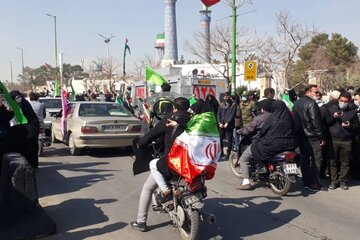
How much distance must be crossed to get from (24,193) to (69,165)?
5.17 meters

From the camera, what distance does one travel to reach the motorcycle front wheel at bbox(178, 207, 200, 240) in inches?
194

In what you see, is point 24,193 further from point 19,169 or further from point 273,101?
point 273,101

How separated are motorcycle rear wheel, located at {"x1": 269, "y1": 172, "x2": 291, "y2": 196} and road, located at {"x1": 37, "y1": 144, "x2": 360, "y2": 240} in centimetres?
16

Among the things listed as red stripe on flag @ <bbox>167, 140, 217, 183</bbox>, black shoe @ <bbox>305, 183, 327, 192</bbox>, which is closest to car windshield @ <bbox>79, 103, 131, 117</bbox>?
black shoe @ <bbox>305, 183, 327, 192</bbox>

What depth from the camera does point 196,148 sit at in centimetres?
487

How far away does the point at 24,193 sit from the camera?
527 centimetres

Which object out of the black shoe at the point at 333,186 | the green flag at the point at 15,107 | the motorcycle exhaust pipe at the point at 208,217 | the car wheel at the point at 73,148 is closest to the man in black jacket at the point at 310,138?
the black shoe at the point at 333,186

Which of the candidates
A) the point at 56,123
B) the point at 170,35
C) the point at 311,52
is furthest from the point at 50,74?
the point at 56,123

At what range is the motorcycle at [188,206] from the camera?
194 inches

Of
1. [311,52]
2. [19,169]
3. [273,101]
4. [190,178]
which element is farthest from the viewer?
[311,52]

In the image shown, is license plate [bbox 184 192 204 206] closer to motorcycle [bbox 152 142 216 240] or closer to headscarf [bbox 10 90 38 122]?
motorcycle [bbox 152 142 216 240]

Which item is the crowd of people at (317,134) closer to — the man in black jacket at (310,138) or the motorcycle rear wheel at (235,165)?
the man in black jacket at (310,138)

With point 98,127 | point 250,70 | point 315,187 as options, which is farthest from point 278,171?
point 250,70

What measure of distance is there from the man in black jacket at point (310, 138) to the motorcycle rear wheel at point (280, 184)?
2.10 ft
